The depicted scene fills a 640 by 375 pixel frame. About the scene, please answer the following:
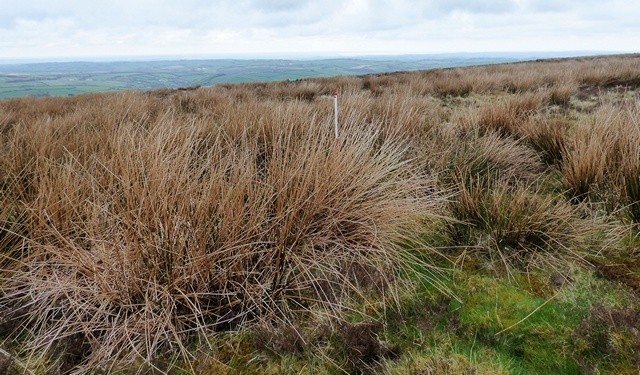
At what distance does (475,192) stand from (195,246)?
1655 mm

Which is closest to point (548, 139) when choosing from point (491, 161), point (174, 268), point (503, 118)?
point (491, 161)

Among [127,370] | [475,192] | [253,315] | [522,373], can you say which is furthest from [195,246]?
[475,192]

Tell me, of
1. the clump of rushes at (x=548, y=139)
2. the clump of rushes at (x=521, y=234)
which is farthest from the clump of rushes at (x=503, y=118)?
the clump of rushes at (x=521, y=234)

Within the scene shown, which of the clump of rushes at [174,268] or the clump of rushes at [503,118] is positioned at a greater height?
the clump of rushes at [503,118]

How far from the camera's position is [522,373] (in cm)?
120

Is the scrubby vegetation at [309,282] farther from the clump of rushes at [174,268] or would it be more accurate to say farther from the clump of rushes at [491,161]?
the clump of rushes at [491,161]

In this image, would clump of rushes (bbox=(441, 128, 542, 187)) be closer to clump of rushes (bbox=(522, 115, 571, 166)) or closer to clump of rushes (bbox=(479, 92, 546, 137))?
clump of rushes (bbox=(522, 115, 571, 166))

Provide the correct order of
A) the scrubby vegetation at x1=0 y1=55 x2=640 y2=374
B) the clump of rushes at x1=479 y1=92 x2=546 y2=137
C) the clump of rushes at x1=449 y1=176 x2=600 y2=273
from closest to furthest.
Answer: the scrubby vegetation at x1=0 y1=55 x2=640 y2=374 < the clump of rushes at x1=449 y1=176 x2=600 y2=273 < the clump of rushes at x1=479 y1=92 x2=546 y2=137

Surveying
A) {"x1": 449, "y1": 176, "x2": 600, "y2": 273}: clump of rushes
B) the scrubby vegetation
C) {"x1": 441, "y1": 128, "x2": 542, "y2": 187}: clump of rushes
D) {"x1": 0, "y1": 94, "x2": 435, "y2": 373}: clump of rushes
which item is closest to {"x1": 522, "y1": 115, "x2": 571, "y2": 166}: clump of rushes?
{"x1": 441, "y1": 128, "x2": 542, "y2": 187}: clump of rushes

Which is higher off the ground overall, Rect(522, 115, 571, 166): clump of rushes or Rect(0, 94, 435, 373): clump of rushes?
Rect(522, 115, 571, 166): clump of rushes

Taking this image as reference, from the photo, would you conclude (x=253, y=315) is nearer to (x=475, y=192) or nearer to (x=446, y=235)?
(x=446, y=235)

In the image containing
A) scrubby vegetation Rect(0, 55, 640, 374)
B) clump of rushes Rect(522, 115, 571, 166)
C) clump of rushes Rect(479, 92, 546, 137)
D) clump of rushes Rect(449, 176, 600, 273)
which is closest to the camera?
scrubby vegetation Rect(0, 55, 640, 374)

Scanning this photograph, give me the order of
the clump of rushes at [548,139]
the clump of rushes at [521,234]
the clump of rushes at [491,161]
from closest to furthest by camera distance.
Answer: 1. the clump of rushes at [521,234]
2. the clump of rushes at [491,161]
3. the clump of rushes at [548,139]

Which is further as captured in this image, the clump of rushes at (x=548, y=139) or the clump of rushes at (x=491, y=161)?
the clump of rushes at (x=548, y=139)
